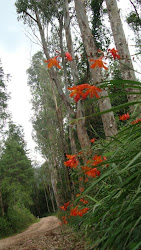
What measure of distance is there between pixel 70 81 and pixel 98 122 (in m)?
2.52

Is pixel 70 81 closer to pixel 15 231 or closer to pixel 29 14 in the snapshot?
pixel 29 14

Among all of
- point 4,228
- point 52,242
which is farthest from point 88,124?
point 4,228

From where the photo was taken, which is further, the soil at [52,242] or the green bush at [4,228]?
the green bush at [4,228]

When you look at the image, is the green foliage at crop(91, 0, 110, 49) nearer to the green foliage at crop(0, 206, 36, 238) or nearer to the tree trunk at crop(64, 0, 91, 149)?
the tree trunk at crop(64, 0, 91, 149)

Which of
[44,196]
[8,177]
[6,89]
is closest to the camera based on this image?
[6,89]

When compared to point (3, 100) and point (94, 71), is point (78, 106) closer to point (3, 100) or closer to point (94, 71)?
point (94, 71)

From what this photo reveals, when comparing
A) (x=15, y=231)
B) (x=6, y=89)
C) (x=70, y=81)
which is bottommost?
(x=15, y=231)

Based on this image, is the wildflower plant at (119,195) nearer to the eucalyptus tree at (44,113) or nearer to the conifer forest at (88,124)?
the conifer forest at (88,124)

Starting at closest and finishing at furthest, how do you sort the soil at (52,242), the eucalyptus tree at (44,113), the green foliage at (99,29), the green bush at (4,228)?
the soil at (52,242) < the green foliage at (99,29) < the green bush at (4,228) < the eucalyptus tree at (44,113)

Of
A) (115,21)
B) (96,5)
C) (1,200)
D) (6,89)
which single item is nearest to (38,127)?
(6,89)

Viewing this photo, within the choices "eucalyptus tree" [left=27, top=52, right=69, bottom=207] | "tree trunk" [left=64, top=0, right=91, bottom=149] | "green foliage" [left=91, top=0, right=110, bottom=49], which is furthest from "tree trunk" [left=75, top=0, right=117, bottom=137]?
"eucalyptus tree" [left=27, top=52, right=69, bottom=207]

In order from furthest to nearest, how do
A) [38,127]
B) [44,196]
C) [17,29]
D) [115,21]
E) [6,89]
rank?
[44,196] → [38,127] → [6,89] → [17,29] → [115,21]

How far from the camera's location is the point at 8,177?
16484 millimetres

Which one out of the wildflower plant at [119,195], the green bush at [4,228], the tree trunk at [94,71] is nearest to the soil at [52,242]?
the tree trunk at [94,71]
